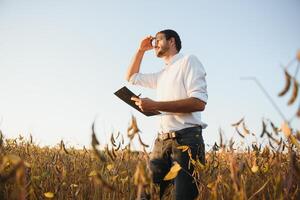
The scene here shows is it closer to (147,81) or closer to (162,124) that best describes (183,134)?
(162,124)

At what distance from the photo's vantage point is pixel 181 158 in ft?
7.57

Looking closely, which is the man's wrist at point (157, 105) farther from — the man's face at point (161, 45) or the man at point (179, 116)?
the man's face at point (161, 45)

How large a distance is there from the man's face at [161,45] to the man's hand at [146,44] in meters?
0.28

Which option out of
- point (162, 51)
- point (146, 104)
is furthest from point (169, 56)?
point (146, 104)

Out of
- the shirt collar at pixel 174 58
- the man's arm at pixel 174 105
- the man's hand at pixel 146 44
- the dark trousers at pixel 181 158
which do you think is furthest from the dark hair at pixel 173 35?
the dark trousers at pixel 181 158

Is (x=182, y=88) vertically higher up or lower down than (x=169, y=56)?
lower down

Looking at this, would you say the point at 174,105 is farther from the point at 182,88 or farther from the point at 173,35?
the point at 173,35

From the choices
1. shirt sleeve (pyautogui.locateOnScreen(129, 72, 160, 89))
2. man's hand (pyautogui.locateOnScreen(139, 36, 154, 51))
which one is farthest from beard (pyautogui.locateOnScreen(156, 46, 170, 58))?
man's hand (pyautogui.locateOnScreen(139, 36, 154, 51))

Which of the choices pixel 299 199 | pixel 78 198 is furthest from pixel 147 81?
pixel 299 199

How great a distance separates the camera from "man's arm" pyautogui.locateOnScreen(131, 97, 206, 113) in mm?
2266

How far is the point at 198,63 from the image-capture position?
2.53 metres

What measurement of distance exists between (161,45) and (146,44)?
41 cm

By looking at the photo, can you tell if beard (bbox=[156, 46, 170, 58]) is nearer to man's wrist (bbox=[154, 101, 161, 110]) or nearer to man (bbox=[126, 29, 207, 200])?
man (bbox=[126, 29, 207, 200])

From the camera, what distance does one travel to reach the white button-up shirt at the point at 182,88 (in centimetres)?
240
